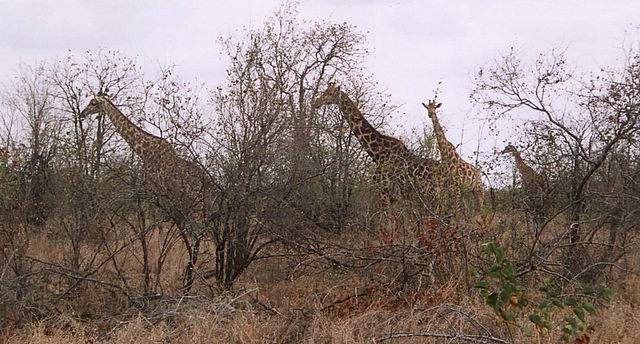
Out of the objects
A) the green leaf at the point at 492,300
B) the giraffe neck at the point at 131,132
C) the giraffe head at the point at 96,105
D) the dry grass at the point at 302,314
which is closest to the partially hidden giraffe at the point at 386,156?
the dry grass at the point at 302,314

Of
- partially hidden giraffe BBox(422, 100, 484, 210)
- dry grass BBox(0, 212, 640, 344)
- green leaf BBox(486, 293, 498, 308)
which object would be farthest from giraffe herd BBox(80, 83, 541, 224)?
green leaf BBox(486, 293, 498, 308)

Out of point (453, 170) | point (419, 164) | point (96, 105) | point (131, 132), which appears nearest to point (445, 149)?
point (453, 170)

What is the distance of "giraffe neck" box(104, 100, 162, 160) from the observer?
966 centimetres

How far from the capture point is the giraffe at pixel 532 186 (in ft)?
30.8

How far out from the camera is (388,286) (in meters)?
7.39

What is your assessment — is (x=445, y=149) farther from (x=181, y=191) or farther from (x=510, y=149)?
(x=181, y=191)

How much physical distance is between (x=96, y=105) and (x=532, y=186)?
257 inches

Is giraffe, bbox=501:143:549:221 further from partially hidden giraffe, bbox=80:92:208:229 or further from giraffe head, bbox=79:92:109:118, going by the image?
giraffe head, bbox=79:92:109:118

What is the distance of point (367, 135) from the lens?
11.6m

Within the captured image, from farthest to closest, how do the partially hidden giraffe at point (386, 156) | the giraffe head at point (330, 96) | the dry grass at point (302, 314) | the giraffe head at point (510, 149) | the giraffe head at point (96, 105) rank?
the giraffe head at point (330, 96) → the giraffe head at point (96, 105) → the giraffe head at point (510, 149) → the partially hidden giraffe at point (386, 156) → the dry grass at point (302, 314)

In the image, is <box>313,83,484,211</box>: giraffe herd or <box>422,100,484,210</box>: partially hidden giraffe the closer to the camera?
<box>313,83,484,211</box>: giraffe herd

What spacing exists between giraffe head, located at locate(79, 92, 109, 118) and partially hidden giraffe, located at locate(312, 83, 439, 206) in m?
3.17

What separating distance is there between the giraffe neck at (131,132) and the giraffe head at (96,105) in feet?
0.20

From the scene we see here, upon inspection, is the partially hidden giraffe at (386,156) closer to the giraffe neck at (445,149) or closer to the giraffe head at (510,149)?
the giraffe neck at (445,149)
